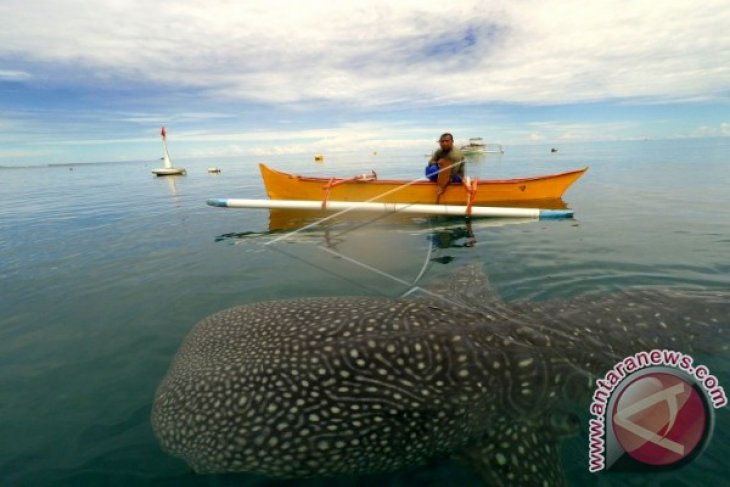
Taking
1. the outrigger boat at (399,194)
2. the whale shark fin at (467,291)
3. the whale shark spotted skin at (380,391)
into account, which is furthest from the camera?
the outrigger boat at (399,194)

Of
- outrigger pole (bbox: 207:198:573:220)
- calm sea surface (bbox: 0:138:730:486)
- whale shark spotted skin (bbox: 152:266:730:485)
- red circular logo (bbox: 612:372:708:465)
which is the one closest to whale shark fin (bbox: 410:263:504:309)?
calm sea surface (bbox: 0:138:730:486)

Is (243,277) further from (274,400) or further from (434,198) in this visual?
(434,198)

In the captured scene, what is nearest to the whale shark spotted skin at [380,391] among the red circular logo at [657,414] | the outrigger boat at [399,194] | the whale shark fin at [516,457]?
the whale shark fin at [516,457]

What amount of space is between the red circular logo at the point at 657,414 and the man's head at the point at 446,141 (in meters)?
13.9

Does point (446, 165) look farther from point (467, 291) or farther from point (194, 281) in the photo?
point (194, 281)

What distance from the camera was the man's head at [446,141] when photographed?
15.8m

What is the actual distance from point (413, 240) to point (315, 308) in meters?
8.27

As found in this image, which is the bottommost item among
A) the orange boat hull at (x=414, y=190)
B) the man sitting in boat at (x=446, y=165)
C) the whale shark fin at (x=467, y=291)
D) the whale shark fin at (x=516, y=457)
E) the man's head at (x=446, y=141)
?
the whale shark fin at (x=516, y=457)

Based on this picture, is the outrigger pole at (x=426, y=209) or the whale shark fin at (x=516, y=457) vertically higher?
the outrigger pole at (x=426, y=209)

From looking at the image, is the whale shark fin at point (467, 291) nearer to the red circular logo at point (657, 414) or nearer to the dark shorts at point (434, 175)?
the red circular logo at point (657, 414)

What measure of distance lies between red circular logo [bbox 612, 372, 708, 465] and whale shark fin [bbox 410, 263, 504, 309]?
82.0 inches

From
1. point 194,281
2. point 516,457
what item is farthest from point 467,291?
point 194,281

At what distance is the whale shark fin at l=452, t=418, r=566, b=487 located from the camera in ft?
11.2

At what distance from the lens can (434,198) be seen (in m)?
17.2
